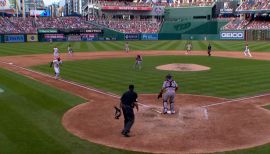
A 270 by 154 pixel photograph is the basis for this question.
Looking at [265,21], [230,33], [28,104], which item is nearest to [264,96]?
[28,104]

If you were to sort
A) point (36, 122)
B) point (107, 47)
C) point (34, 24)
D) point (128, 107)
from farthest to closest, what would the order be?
point (34, 24)
point (107, 47)
point (36, 122)
point (128, 107)

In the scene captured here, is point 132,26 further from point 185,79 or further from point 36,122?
point 36,122

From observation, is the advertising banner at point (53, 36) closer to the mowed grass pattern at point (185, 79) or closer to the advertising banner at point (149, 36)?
the advertising banner at point (149, 36)

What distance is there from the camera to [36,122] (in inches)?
492

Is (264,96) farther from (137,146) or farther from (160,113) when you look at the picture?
(137,146)

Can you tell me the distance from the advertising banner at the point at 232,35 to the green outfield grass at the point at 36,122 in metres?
58.4

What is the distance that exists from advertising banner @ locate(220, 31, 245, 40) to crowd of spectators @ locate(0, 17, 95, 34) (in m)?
32.5

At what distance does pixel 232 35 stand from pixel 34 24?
151 ft

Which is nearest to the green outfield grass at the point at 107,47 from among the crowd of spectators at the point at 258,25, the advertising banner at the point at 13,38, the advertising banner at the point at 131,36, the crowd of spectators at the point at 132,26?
the advertising banner at the point at 13,38

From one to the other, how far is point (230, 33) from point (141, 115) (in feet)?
206

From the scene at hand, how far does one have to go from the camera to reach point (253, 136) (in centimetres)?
1105

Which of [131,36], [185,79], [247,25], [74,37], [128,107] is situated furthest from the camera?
[131,36]

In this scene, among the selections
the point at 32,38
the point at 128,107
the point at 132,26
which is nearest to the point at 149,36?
the point at 132,26

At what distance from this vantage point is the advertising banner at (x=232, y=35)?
2748 inches
